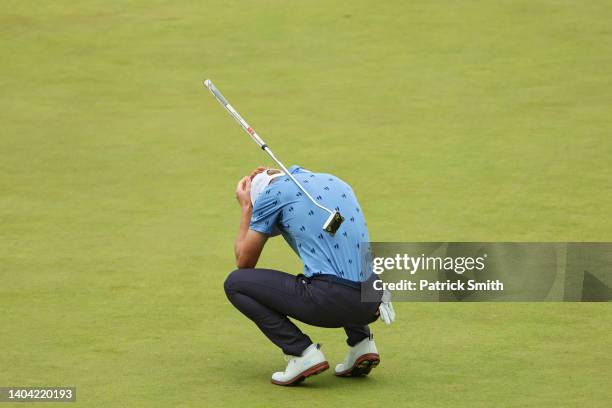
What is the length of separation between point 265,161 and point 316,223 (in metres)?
4.11

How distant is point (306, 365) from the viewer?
6.24 metres

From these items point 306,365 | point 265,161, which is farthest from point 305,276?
point 265,161

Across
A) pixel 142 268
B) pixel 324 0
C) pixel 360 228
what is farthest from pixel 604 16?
pixel 360 228

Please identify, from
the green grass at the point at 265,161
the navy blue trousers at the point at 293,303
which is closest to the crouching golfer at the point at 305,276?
the navy blue trousers at the point at 293,303

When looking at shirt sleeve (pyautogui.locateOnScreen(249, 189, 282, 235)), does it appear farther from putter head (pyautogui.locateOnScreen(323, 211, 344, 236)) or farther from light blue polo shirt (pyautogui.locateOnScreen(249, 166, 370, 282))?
putter head (pyautogui.locateOnScreen(323, 211, 344, 236))

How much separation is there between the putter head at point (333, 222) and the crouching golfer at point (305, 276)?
4 cm

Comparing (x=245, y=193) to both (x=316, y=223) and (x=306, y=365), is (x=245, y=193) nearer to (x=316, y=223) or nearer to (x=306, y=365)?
(x=316, y=223)

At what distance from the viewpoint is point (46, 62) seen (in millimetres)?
12695

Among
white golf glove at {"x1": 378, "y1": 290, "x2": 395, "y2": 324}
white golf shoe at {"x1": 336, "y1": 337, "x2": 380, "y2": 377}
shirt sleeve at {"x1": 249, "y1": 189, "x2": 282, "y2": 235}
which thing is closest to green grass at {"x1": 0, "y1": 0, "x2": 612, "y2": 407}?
white golf shoe at {"x1": 336, "y1": 337, "x2": 380, "y2": 377}

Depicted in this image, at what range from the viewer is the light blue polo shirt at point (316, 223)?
20.1 feet

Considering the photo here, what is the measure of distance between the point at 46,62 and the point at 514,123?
4694 millimetres

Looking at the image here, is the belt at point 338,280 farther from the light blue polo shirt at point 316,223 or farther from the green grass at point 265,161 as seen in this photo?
the green grass at point 265,161

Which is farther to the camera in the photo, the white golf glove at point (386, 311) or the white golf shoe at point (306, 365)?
the white golf shoe at point (306, 365)

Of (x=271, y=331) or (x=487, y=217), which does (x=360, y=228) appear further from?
(x=487, y=217)
